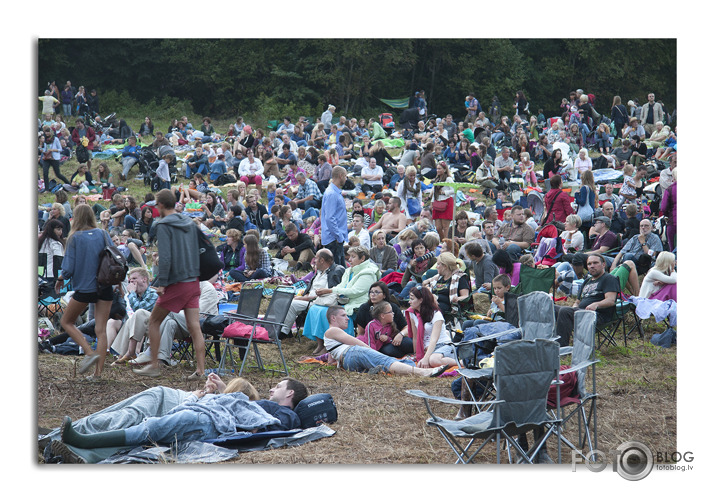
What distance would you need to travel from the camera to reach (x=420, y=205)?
12820 millimetres

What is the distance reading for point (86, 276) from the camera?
19.6ft

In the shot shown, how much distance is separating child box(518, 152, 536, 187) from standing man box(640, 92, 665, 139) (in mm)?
2077

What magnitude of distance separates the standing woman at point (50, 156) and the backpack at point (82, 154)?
1381 millimetres

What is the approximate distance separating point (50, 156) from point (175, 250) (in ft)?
34.9

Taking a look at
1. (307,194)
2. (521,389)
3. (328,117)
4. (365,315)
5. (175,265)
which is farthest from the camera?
(328,117)

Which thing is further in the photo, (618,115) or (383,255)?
(618,115)

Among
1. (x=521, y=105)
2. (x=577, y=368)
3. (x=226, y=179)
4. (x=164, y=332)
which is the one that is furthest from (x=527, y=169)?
(x=577, y=368)

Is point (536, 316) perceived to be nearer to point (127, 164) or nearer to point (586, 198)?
point (586, 198)

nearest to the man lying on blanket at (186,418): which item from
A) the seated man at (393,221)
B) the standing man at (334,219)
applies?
the standing man at (334,219)

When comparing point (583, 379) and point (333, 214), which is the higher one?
point (333, 214)

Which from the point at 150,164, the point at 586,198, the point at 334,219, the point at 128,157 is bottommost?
the point at 334,219

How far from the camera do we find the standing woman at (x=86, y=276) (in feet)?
19.6

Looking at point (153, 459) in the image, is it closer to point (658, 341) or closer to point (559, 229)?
point (658, 341)

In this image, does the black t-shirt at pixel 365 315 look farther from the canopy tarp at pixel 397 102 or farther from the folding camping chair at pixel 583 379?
the canopy tarp at pixel 397 102
